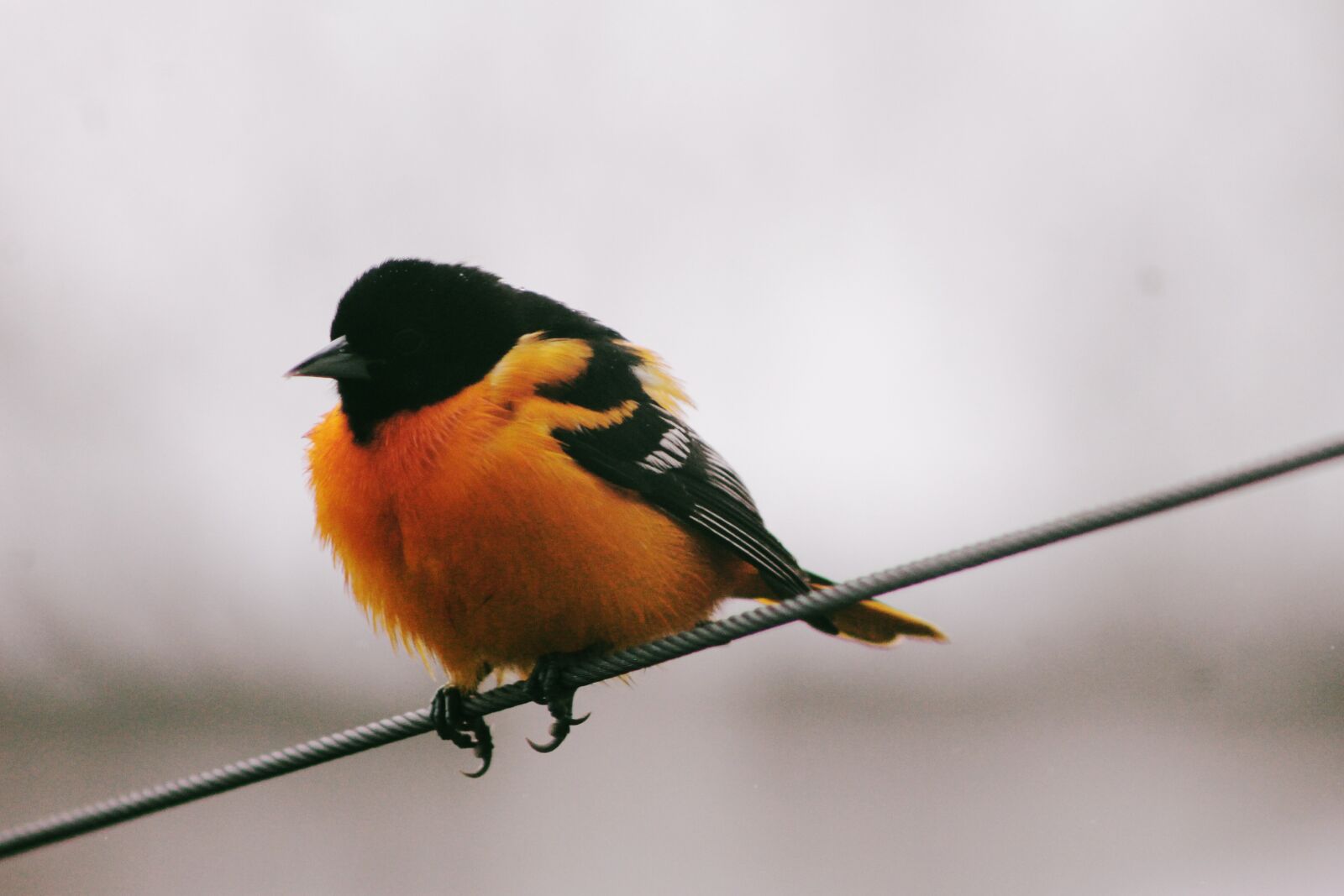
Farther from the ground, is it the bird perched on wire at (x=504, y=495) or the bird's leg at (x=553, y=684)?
the bird perched on wire at (x=504, y=495)

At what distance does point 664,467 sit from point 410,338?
29.9 inches

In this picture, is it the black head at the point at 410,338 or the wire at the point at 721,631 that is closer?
the wire at the point at 721,631

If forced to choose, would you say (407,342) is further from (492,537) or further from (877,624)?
(877,624)

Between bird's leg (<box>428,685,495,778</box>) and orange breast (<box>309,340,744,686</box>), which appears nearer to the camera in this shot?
orange breast (<box>309,340,744,686</box>)

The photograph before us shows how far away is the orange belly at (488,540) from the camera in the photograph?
10.6 ft

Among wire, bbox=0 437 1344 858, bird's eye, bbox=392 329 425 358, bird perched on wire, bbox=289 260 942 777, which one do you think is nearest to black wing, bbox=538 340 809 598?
bird perched on wire, bbox=289 260 942 777

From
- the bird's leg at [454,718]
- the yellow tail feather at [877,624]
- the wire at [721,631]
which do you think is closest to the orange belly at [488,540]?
the bird's leg at [454,718]

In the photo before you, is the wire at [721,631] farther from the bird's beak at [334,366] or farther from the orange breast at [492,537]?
the bird's beak at [334,366]

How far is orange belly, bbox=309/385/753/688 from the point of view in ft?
10.6

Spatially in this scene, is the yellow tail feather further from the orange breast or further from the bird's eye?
the bird's eye

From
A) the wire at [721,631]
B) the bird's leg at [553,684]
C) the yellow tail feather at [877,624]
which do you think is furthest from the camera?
the yellow tail feather at [877,624]

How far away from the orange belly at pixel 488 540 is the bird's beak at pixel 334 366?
0.48 feet

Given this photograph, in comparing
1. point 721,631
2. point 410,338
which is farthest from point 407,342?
point 721,631

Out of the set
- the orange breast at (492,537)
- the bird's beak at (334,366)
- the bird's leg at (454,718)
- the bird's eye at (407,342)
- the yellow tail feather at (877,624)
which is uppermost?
the bird's eye at (407,342)
